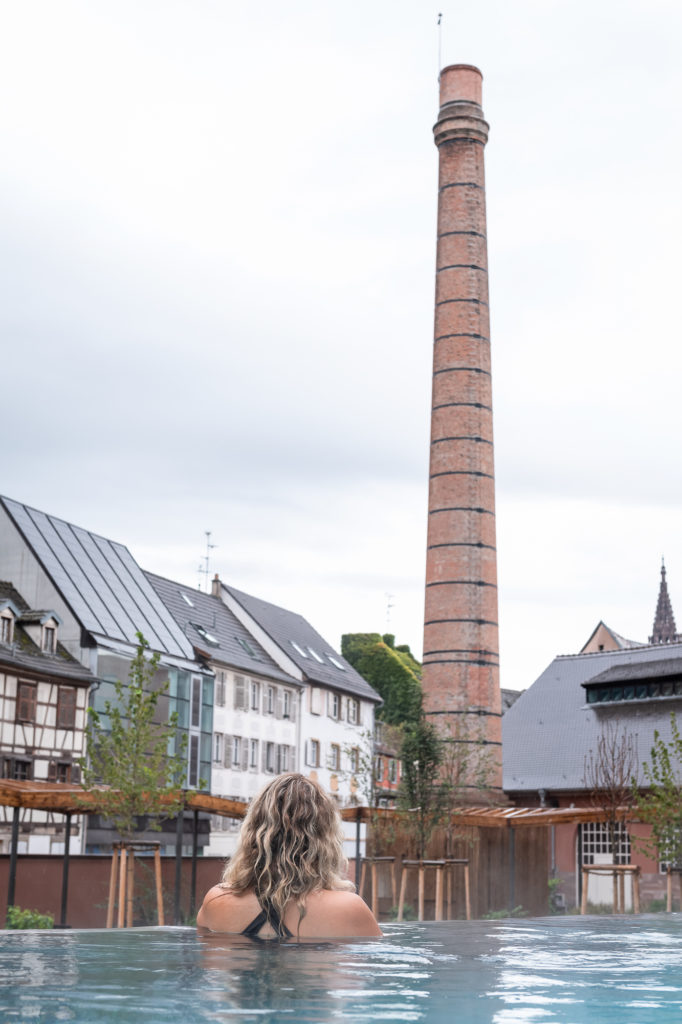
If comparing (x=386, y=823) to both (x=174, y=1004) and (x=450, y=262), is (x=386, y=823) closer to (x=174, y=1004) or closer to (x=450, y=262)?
(x=450, y=262)

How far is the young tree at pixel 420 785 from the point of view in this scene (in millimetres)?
27344

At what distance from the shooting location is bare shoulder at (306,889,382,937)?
21.1 feet

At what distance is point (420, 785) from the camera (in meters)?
27.4

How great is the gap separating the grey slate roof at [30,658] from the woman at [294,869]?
2743 centimetres

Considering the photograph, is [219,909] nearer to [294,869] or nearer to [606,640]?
[294,869]

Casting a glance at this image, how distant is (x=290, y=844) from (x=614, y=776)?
30.1 meters

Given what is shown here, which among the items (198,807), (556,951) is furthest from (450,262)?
(556,951)

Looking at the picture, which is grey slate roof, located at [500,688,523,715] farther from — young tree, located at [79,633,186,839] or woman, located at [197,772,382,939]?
woman, located at [197,772,382,939]

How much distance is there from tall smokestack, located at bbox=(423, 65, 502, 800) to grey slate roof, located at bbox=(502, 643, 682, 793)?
7.43m

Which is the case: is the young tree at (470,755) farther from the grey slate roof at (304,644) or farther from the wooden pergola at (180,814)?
the grey slate roof at (304,644)

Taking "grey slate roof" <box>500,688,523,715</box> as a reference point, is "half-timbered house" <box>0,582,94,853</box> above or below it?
below

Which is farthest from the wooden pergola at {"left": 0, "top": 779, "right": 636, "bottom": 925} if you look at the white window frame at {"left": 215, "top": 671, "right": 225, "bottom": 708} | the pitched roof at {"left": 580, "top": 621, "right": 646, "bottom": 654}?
the pitched roof at {"left": 580, "top": 621, "right": 646, "bottom": 654}

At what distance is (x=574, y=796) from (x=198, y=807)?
889 inches

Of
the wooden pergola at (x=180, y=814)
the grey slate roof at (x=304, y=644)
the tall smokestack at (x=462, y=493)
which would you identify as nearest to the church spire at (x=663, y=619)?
the grey slate roof at (x=304, y=644)
